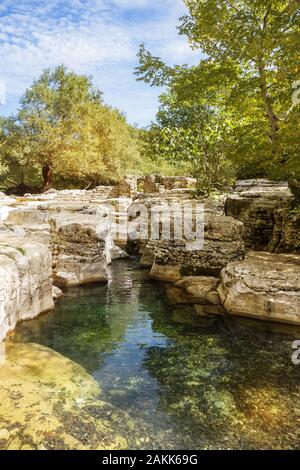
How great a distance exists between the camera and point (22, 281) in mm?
7707

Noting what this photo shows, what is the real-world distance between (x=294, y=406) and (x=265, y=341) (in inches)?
93.1

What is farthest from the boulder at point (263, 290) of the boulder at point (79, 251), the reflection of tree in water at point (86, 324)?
the boulder at point (79, 251)

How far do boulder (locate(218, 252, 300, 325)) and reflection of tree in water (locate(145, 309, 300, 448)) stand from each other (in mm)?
733

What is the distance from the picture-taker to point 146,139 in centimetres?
4616

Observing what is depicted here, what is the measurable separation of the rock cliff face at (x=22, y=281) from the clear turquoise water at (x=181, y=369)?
1.21 ft

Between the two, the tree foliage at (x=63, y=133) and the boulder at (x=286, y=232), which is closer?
the boulder at (x=286, y=232)

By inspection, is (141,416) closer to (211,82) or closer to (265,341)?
(265,341)

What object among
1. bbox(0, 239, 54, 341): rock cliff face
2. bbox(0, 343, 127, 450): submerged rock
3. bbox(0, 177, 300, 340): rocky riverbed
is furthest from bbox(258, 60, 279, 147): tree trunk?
bbox(0, 343, 127, 450): submerged rock

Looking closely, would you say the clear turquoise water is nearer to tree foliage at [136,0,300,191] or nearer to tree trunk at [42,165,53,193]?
tree foliage at [136,0,300,191]

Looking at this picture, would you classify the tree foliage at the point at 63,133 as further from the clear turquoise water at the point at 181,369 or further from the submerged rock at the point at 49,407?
the submerged rock at the point at 49,407

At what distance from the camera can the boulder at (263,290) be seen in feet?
26.7

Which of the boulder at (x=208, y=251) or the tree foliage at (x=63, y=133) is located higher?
the tree foliage at (x=63, y=133)

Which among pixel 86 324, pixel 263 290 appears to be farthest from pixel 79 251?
pixel 263 290

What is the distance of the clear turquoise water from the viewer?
448 centimetres
